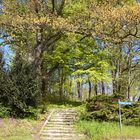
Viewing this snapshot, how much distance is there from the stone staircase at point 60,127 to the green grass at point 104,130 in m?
0.43

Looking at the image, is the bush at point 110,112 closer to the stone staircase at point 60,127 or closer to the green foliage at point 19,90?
the stone staircase at point 60,127

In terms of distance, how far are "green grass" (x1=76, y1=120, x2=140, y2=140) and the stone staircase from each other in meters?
0.43

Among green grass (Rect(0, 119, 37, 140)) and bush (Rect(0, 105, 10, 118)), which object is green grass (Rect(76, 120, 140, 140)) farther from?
bush (Rect(0, 105, 10, 118))

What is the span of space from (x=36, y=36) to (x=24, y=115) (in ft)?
24.8

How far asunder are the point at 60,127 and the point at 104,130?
2320 mm

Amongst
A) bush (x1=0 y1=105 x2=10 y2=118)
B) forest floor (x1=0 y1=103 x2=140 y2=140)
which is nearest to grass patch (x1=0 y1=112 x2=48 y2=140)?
forest floor (x1=0 y1=103 x2=140 y2=140)

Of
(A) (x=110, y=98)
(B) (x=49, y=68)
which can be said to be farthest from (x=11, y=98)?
(B) (x=49, y=68)

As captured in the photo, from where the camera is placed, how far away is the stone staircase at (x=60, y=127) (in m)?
14.9

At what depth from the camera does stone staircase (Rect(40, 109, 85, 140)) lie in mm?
14906

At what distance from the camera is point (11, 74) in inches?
720

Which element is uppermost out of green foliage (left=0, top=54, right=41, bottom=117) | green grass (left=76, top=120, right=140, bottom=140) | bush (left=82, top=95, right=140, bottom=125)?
green foliage (left=0, top=54, right=41, bottom=117)

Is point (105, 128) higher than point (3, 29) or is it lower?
lower

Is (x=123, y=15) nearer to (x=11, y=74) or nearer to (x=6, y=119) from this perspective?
(x=11, y=74)

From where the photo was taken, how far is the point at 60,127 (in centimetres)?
1658
